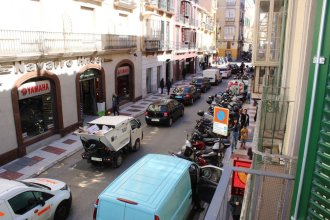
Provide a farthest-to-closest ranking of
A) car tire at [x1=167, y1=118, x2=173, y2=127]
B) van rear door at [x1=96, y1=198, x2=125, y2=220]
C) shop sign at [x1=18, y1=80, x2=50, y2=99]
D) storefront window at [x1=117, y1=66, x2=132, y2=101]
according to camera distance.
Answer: storefront window at [x1=117, y1=66, x2=132, y2=101]
car tire at [x1=167, y1=118, x2=173, y2=127]
shop sign at [x1=18, y1=80, x2=50, y2=99]
van rear door at [x1=96, y1=198, x2=125, y2=220]

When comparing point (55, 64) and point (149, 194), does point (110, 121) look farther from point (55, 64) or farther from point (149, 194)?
point (149, 194)

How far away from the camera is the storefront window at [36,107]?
45.8 ft

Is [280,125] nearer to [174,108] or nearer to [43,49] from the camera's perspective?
[43,49]

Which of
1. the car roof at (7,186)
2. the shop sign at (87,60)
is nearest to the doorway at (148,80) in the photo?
the shop sign at (87,60)

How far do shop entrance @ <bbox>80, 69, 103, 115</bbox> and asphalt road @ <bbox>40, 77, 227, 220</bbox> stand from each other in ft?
12.9

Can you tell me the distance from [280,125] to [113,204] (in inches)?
151

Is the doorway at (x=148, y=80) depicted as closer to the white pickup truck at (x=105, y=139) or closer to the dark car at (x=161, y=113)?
the dark car at (x=161, y=113)

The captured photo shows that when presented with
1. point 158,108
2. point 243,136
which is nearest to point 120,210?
point 243,136

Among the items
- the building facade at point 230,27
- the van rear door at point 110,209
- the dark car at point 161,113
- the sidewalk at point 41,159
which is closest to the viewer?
the van rear door at point 110,209

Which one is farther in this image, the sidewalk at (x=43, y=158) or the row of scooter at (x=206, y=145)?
the sidewalk at (x=43, y=158)

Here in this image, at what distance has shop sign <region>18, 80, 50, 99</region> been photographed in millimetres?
13652

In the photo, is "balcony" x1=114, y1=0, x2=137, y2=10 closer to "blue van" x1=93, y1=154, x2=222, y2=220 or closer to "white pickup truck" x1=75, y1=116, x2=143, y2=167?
"white pickup truck" x1=75, y1=116, x2=143, y2=167

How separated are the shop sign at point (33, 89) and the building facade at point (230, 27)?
200 ft

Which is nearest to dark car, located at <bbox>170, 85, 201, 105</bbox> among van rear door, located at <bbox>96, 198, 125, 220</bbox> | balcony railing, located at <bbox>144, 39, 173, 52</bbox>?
balcony railing, located at <bbox>144, 39, 173, 52</bbox>
